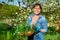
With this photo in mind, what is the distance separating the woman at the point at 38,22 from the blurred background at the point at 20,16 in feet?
0.35

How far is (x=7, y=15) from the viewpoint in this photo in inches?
165

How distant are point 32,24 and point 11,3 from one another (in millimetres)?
463

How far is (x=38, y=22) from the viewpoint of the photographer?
4055 millimetres

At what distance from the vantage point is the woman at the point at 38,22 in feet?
13.3

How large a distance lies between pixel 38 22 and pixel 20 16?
324mm

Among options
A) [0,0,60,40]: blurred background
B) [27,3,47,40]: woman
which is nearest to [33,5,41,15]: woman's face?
[27,3,47,40]: woman

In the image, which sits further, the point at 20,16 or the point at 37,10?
the point at 20,16

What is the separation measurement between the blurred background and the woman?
0.35 feet

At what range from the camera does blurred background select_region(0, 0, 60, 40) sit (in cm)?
419

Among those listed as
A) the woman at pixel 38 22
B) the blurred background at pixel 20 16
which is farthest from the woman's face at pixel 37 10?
the blurred background at pixel 20 16

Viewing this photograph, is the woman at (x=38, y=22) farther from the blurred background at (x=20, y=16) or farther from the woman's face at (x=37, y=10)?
the blurred background at (x=20, y=16)

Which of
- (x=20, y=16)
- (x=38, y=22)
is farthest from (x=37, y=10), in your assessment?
(x=20, y=16)

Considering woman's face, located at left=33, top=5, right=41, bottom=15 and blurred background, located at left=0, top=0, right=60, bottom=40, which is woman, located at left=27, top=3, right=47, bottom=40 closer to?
woman's face, located at left=33, top=5, right=41, bottom=15

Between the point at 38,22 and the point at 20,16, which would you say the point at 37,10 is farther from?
the point at 20,16
